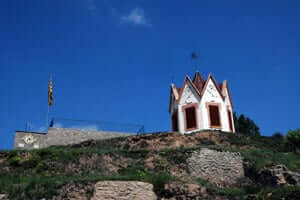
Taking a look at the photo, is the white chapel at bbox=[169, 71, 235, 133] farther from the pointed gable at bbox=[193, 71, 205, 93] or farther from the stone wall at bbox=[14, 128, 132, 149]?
the stone wall at bbox=[14, 128, 132, 149]

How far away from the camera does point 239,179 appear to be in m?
27.1

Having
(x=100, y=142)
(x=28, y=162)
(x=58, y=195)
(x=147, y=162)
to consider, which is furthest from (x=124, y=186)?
(x=100, y=142)

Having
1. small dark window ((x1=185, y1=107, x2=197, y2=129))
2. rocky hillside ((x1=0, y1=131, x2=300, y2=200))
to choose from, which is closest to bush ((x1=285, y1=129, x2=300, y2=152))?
rocky hillside ((x1=0, y1=131, x2=300, y2=200))

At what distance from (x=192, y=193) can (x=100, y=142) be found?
13.5 metres

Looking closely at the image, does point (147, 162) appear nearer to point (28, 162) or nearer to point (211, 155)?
point (211, 155)

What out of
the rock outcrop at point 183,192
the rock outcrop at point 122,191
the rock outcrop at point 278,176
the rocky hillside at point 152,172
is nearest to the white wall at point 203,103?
the rocky hillside at point 152,172

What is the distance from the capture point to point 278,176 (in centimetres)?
2489

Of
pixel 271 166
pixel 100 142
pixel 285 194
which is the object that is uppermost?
pixel 100 142

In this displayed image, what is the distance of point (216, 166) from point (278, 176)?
4349 millimetres

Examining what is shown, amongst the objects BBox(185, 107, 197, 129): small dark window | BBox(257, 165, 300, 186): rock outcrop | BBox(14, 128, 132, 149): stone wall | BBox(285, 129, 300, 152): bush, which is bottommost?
BBox(257, 165, 300, 186): rock outcrop

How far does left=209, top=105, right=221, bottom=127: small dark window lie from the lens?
127ft

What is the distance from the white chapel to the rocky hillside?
538 centimetres

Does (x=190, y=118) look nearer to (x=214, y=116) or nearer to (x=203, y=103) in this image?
(x=203, y=103)

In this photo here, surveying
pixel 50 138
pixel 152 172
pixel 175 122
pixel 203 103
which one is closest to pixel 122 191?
pixel 152 172
